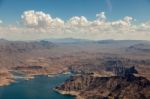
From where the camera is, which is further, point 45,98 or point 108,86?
point 108,86

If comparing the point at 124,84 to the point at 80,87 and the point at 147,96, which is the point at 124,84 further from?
the point at 80,87

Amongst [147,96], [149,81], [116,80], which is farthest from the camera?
[116,80]

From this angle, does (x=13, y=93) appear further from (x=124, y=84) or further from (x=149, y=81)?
(x=149, y=81)

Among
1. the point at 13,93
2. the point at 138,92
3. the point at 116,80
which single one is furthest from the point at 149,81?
the point at 13,93

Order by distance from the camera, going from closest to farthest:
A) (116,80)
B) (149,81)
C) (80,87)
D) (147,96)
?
1. (147,96)
2. (149,81)
3. (116,80)
4. (80,87)

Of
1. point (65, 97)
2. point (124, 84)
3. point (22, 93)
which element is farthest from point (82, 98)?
point (22, 93)

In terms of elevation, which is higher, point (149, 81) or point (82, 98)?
point (149, 81)
